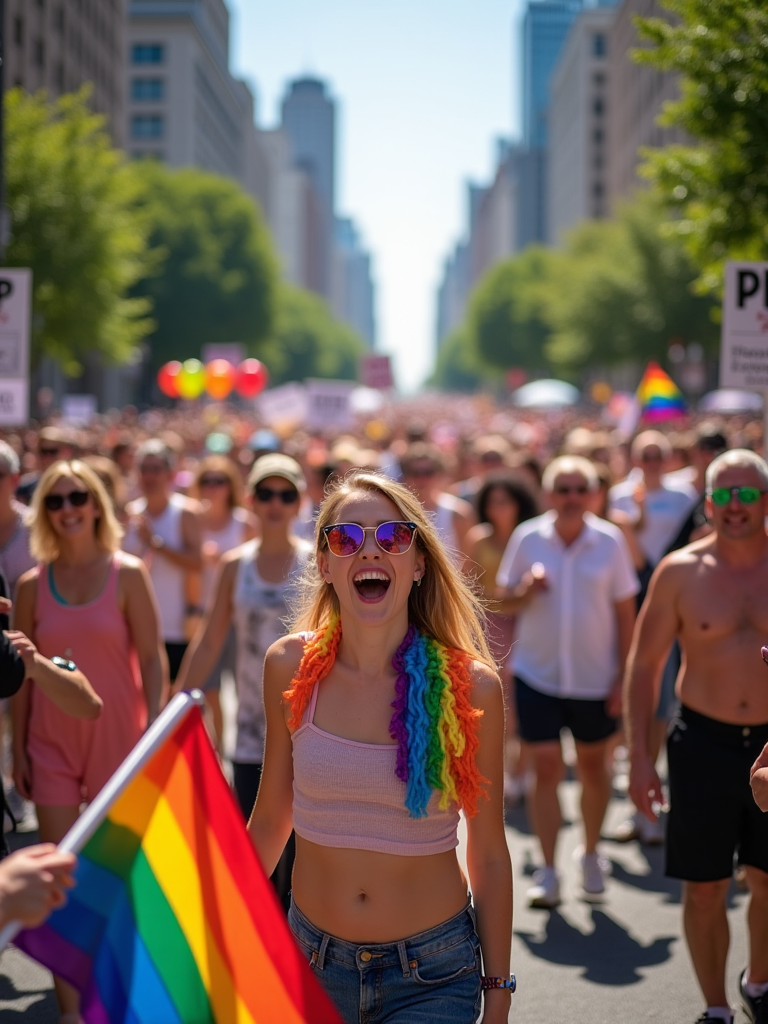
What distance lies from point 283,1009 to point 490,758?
2.61 feet

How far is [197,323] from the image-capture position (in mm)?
60562

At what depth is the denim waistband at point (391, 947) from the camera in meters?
3.04

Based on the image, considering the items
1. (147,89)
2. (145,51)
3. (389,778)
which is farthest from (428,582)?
(145,51)

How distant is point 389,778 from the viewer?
315cm

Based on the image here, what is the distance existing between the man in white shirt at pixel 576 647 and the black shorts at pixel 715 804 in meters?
1.94

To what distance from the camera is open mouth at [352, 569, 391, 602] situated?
3244mm

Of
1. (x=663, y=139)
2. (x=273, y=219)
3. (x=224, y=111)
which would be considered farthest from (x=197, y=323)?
(x=273, y=219)

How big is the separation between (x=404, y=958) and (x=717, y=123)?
25.2 feet

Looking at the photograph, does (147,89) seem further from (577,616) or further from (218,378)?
(577,616)

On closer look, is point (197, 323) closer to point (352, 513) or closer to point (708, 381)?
point (708, 381)

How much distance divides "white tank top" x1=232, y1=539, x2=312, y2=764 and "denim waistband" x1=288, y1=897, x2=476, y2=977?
7.71ft

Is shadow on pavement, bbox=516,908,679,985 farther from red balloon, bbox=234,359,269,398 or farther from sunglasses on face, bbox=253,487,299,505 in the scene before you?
red balloon, bbox=234,359,269,398

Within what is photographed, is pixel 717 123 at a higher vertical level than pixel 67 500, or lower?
higher

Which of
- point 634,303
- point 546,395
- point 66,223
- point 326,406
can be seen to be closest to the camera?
point 326,406
